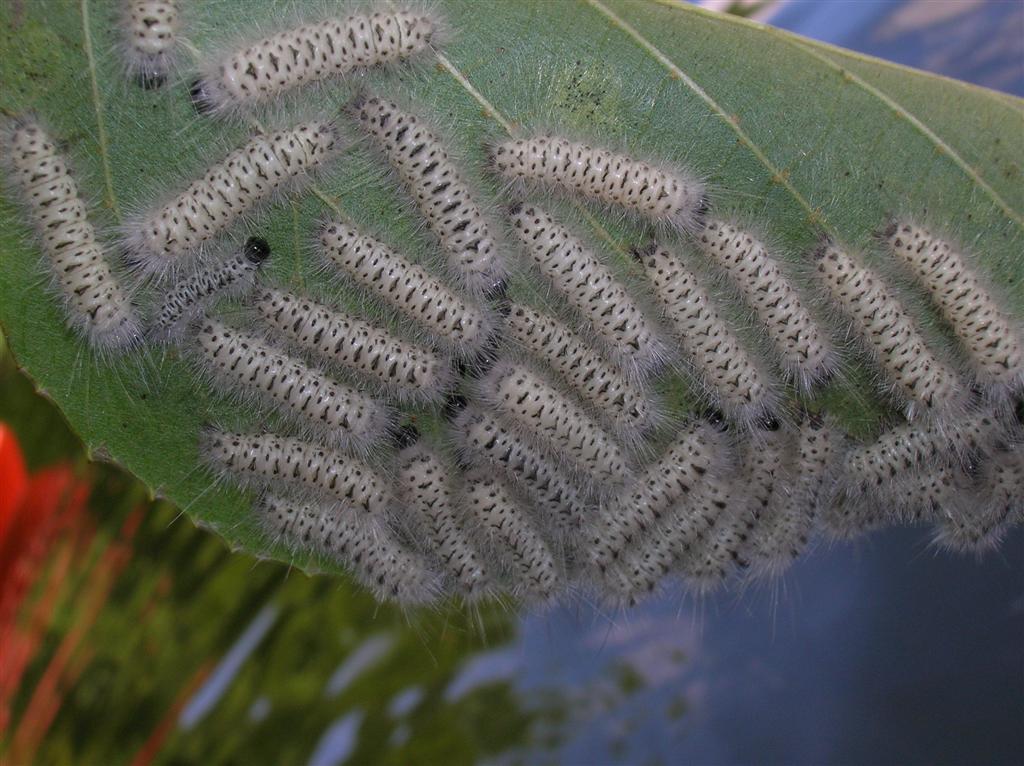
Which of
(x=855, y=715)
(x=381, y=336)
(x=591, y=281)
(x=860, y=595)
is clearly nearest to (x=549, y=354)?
(x=591, y=281)

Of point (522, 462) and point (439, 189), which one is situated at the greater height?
point (439, 189)

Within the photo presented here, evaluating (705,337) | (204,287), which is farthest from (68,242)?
(705,337)

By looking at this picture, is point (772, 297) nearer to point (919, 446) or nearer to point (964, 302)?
point (964, 302)

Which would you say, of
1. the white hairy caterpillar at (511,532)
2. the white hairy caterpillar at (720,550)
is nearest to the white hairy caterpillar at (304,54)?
the white hairy caterpillar at (511,532)

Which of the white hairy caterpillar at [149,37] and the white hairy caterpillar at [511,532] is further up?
the white hairy caterpillar at [149,37]

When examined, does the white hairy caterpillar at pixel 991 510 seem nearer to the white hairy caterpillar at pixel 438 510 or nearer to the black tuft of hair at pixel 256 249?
the white hairy caterpillar at pixel 438 510

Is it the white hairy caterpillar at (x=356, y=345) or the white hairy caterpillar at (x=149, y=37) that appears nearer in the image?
the white hairy caterpillar at (x=149, y=37)

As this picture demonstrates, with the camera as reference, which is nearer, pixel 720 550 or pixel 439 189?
pixel 439 189
